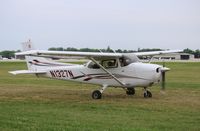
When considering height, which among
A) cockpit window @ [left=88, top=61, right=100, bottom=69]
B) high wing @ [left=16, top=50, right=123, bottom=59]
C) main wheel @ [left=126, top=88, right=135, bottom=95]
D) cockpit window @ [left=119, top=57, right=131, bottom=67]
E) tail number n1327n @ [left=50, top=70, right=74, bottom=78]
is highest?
high wing @ [left=16, top=50, right=123, bottom=59]

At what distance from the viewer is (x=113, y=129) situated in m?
9.58

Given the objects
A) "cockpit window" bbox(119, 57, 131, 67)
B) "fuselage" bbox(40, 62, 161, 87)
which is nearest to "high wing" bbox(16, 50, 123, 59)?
"cockpit window" bbox(119, 57, 131, 67)

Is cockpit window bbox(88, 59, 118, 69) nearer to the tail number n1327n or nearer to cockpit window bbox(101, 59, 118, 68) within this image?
cockpit window bbox(101, 59, 118, 68)

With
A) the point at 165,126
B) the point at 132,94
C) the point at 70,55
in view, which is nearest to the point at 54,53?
the point at 70,55

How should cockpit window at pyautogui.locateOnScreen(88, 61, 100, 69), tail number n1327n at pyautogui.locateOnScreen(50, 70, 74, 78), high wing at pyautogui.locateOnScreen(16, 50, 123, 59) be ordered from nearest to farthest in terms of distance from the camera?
high wing at pyautogui.locateOnScreen(16, 50, 123, 59) < cockpit window at pyautogui.locateOnScreen(88, 61, 100, 69) < tail number n1327n at pyautogui.locateOnScreen(50, 70, 74, 78)

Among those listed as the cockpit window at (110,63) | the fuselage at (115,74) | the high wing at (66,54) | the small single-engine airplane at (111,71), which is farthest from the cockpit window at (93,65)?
the high wing at (66,54)

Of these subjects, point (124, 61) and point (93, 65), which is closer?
point (124, 61)

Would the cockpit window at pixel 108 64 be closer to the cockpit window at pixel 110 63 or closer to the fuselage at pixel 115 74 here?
the cockpit window at pixel 110 63

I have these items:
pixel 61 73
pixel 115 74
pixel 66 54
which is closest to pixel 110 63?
pixel 115 74

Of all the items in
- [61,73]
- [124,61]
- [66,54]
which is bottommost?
[61,73]

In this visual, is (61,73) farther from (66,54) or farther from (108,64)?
(66,54)

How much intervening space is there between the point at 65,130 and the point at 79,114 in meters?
3.25

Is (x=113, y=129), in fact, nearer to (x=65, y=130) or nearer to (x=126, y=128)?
(x=126, y=128)

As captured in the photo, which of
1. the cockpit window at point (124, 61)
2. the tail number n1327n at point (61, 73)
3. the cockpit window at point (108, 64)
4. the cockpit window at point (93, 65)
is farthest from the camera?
the tail number n1327n at point (61, 73)
